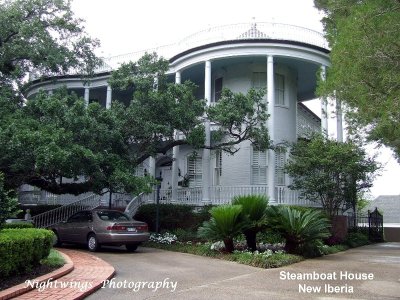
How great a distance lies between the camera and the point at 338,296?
8.12 m

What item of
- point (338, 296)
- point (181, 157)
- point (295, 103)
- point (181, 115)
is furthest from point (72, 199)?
point (338, 296)

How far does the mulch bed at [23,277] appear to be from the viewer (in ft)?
25.9

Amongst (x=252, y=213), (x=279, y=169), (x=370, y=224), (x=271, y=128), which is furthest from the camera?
(x=370, y=224)

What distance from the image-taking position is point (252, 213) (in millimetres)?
14195

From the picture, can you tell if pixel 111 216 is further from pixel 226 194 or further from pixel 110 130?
pixel 226 194

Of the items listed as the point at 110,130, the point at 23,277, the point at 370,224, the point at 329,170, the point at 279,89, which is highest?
the point at 279,89

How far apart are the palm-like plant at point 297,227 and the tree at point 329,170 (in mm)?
3833

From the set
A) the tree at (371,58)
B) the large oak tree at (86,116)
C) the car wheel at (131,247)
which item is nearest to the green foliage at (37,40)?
the large oak tree at (86,116)

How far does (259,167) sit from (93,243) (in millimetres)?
8560

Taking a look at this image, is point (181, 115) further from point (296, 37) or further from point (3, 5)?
point (3, 5)

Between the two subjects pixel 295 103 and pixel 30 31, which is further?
pixel 295 103

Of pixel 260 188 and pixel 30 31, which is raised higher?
pixel 30 31

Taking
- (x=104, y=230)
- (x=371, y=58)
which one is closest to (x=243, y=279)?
(x=371, y=58)

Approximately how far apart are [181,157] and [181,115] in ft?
17.6
